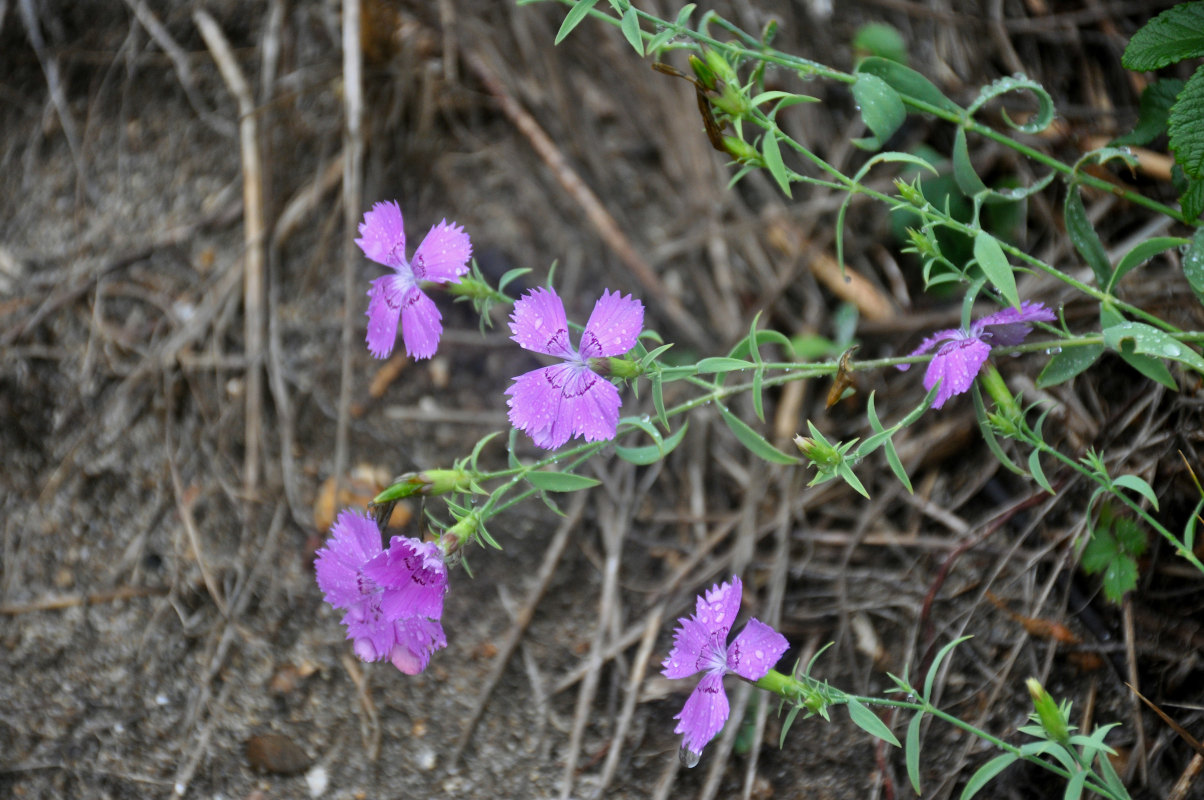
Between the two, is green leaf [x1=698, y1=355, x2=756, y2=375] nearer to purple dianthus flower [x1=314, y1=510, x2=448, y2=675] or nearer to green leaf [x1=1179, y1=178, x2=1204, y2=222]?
purple dianthus flower [x1=314, y1=510, x2=448, y2=675]

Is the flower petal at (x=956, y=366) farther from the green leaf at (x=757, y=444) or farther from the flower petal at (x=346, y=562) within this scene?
the flower petal at (x=346, y=562)

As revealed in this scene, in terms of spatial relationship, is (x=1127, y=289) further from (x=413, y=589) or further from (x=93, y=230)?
(x=93, y=230)

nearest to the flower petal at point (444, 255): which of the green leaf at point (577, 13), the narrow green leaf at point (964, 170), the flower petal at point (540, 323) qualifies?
the flower petal at point (540, 323)

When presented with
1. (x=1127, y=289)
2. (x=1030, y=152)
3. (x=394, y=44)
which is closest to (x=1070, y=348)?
(x=1030, y=152)

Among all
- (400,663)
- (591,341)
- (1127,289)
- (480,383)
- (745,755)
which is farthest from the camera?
(480,383)

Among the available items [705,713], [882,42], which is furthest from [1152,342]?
[882,42]

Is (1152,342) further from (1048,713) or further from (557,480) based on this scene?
(557,480)
